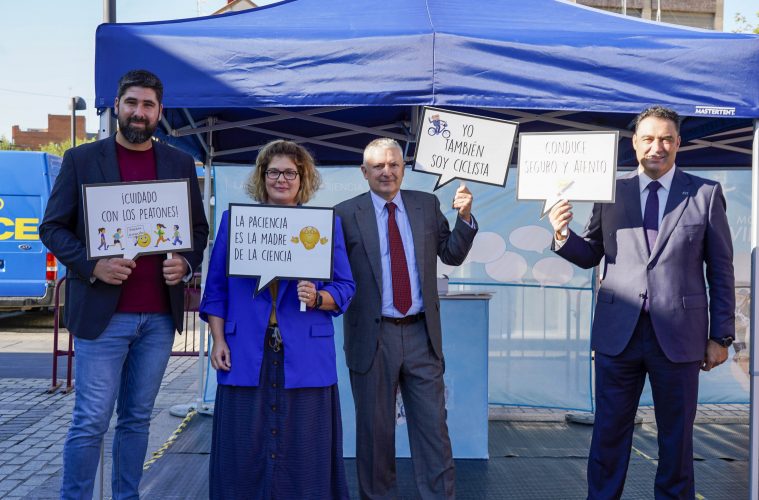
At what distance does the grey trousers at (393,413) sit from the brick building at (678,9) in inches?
881

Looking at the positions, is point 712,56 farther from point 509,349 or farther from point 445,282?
point 509,349

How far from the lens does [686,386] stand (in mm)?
3258

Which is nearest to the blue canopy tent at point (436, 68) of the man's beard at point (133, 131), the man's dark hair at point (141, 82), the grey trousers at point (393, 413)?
the man's dark hair at point (141, 82)

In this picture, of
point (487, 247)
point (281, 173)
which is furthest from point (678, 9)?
point (281, 173)

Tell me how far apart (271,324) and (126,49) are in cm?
156

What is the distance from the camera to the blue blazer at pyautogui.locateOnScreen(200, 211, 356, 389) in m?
2.89

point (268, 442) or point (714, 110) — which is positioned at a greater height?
point (714, 110)

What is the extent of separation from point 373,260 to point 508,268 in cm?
280

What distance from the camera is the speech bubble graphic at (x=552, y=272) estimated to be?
5.92 m

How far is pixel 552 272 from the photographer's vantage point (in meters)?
5.93

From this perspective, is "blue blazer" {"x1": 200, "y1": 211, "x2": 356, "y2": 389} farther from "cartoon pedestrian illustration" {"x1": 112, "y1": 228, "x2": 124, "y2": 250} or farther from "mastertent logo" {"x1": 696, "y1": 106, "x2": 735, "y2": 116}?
"mastertent logo" {"x1": 696, "y1": 106, "x2": 735, "y2": 116}

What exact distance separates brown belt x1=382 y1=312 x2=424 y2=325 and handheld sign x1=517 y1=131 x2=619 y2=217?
2.49ft

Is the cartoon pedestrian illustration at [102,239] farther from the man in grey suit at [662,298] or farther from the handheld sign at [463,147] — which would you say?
the man in grey suit at [662,298]

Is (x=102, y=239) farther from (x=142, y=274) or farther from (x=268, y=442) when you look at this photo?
(x=268, y=442)
